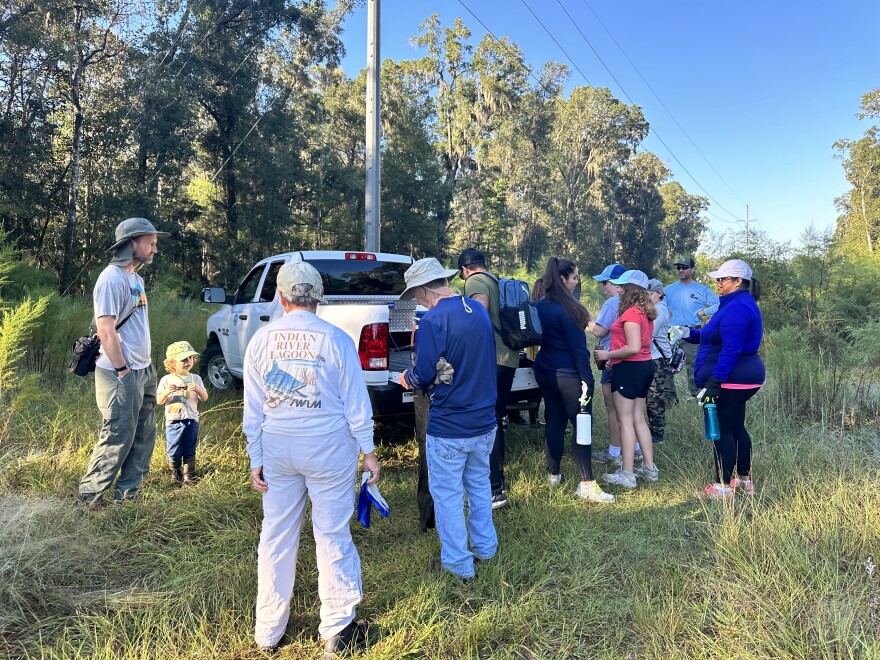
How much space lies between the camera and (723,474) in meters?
4.14

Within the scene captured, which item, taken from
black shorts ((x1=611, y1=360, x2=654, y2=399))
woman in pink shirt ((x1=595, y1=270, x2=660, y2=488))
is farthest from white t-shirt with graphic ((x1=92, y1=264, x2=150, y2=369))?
black shorts ((x1=611, y1=360, x2=654, y2=399))

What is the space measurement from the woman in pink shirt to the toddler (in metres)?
3.31

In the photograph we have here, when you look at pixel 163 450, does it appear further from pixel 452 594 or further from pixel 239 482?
pixel 452 594

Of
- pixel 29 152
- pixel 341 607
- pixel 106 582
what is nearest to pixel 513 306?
pixel 341 607

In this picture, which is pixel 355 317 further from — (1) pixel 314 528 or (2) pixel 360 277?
(1) pixel 314 528

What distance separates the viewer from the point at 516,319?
156 inches

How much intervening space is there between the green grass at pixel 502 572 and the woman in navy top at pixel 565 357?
353 millimetres

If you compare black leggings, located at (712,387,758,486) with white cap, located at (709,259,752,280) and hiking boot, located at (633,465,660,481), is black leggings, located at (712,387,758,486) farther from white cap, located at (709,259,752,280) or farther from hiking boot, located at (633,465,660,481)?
white cap, located at (709,259,752,280)

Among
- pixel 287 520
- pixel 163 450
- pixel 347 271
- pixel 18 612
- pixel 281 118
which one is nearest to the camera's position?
pixel 287 520

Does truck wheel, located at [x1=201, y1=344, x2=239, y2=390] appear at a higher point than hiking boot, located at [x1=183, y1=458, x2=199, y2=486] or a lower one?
higher

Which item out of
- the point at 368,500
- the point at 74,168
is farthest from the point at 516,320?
the point at 74,168

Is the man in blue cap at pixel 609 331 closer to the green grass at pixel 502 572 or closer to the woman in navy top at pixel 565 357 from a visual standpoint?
the green grass at pixel 502 572

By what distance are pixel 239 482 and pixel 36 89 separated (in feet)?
45.6

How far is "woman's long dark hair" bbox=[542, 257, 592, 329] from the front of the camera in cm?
398
